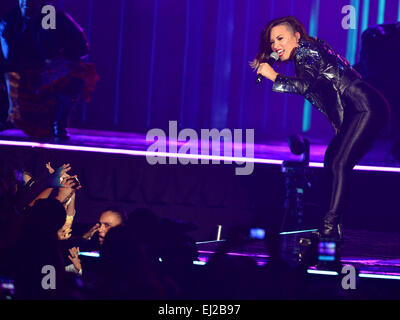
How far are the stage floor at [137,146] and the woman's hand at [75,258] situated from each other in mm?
1400

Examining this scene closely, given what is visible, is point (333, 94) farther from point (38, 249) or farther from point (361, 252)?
point (38, 249)

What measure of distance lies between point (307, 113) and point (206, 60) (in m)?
1.41

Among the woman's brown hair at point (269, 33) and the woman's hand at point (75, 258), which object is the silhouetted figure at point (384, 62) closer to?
the woman's brown hair at point (269, 33)

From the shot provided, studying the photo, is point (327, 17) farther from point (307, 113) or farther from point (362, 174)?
point (362, 174)

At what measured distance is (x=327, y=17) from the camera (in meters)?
7.80

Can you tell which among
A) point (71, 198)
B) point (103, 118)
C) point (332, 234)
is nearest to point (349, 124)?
point (332, 234)
